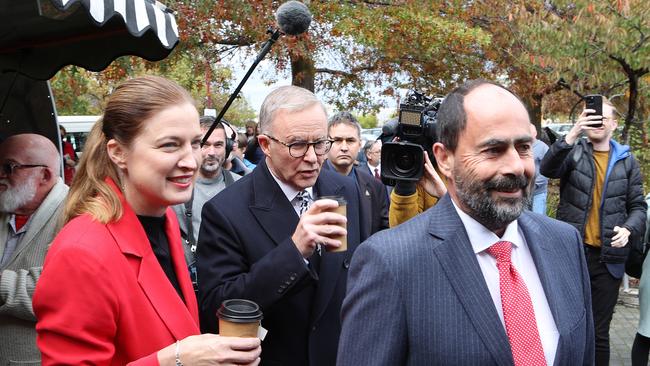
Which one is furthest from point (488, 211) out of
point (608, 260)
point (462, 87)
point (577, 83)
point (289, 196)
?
point (577, 83)

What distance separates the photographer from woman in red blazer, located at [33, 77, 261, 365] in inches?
76.6

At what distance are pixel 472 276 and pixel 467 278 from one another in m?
0.02

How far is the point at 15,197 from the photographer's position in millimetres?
3309

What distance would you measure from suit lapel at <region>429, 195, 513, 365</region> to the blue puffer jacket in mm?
3461

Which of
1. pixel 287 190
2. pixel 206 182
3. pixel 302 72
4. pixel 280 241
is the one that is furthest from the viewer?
pixel 302 72

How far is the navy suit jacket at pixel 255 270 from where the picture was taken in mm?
2750

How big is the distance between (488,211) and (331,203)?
59 centimetres

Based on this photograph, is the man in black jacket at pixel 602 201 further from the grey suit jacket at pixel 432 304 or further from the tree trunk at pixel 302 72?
the tree trunk at pixel 302 72

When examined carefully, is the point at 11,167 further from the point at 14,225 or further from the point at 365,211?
the point at 365,211

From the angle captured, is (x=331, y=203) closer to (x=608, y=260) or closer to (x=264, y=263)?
(x=264, y=263)

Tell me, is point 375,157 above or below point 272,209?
below

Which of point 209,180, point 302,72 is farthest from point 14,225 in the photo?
point 302,72

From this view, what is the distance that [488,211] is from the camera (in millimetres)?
→ 2018

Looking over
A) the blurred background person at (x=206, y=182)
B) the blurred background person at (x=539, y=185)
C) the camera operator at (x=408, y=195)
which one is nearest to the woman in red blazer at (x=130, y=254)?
the camera operator at (x=408, y=195)
